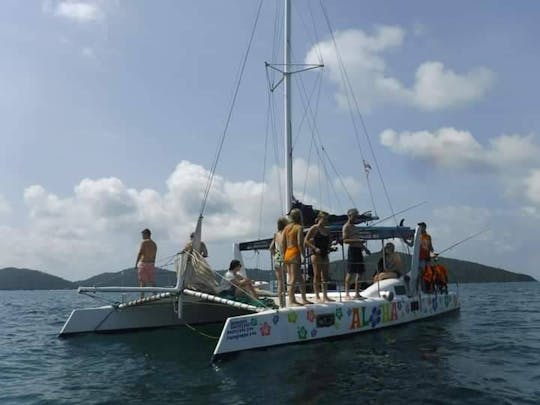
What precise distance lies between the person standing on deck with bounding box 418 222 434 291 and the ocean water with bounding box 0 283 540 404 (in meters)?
3.12

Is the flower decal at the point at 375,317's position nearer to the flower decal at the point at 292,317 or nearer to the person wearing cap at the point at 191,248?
the flower decal at the point at 292,317

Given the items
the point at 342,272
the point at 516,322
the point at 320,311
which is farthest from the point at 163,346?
the point at 516,322

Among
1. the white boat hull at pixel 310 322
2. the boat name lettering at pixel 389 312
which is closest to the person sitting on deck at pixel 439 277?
the white boat hull at pixel 310 322

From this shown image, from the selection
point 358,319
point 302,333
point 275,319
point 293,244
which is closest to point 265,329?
point 275,319

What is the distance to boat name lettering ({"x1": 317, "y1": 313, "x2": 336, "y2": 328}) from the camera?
10.9m

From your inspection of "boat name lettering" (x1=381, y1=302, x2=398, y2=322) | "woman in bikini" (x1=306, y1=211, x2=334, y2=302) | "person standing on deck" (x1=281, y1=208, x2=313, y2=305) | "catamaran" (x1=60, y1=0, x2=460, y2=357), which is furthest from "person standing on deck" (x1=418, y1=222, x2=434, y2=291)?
"person standing on deck" (x1=281, y1=208, x2=313, y2=305)

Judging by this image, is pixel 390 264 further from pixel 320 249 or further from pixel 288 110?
pixel 288 110

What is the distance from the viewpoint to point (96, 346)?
1145cm

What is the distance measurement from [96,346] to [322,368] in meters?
5.48

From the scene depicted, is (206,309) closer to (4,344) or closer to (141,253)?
(141,253)

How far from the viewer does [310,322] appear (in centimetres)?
1070

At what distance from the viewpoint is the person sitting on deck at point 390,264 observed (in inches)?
579

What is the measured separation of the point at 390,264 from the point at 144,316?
7092mm

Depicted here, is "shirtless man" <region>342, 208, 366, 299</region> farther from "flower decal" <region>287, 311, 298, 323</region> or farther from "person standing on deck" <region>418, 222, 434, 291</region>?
"person standing on deck" <region>418, 222, 434, 291</region>
